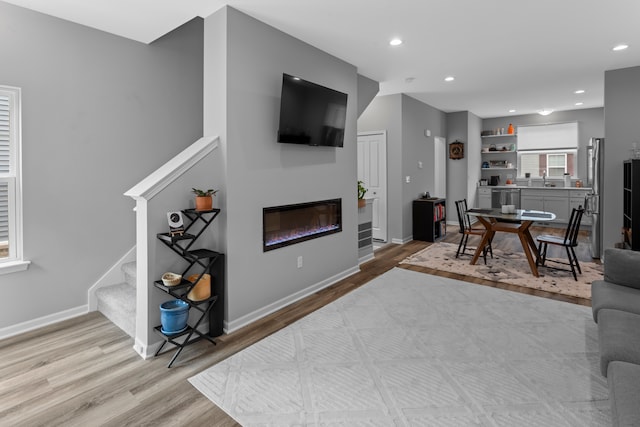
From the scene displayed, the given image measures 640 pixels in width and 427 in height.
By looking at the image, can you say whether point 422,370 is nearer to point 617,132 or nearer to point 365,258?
point 365,258

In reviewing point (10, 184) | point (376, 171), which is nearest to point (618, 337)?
point (10, 184)

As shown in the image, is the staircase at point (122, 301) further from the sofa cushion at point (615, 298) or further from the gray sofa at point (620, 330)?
the sofa cushion at point (615, 298)

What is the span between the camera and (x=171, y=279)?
2541mm

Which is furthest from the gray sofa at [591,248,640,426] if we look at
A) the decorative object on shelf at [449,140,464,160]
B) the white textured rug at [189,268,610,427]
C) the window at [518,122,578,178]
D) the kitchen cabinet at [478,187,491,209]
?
the window at [518,122,578,178]

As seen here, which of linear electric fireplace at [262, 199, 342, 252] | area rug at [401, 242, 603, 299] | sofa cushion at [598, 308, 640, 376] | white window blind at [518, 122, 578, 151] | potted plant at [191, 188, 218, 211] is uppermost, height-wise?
white window blind at [518, 122, 578, 151]

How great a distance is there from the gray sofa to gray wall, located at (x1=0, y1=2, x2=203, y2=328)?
3982 mm

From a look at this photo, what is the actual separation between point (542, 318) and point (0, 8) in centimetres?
526

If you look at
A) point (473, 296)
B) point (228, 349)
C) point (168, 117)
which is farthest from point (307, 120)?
point (473, 296)

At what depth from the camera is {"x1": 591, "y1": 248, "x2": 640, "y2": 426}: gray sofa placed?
1.44 m

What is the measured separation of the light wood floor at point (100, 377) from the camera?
194cm

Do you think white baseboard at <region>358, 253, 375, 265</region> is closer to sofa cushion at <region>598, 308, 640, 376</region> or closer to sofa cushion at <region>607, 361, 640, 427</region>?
sofa cushion at <region>598, 308, 640, 376</region>

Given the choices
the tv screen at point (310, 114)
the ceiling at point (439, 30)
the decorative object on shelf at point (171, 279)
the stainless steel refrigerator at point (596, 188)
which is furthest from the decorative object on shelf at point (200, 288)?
the stainless steel refrigerator at point (596, 188)

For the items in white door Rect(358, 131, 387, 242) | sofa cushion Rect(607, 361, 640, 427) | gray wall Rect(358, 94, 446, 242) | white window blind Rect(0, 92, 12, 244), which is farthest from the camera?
white door Rect(358, 131, 387, 242)

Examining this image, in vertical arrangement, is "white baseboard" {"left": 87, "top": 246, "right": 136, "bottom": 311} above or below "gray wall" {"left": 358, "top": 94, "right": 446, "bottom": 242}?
below
